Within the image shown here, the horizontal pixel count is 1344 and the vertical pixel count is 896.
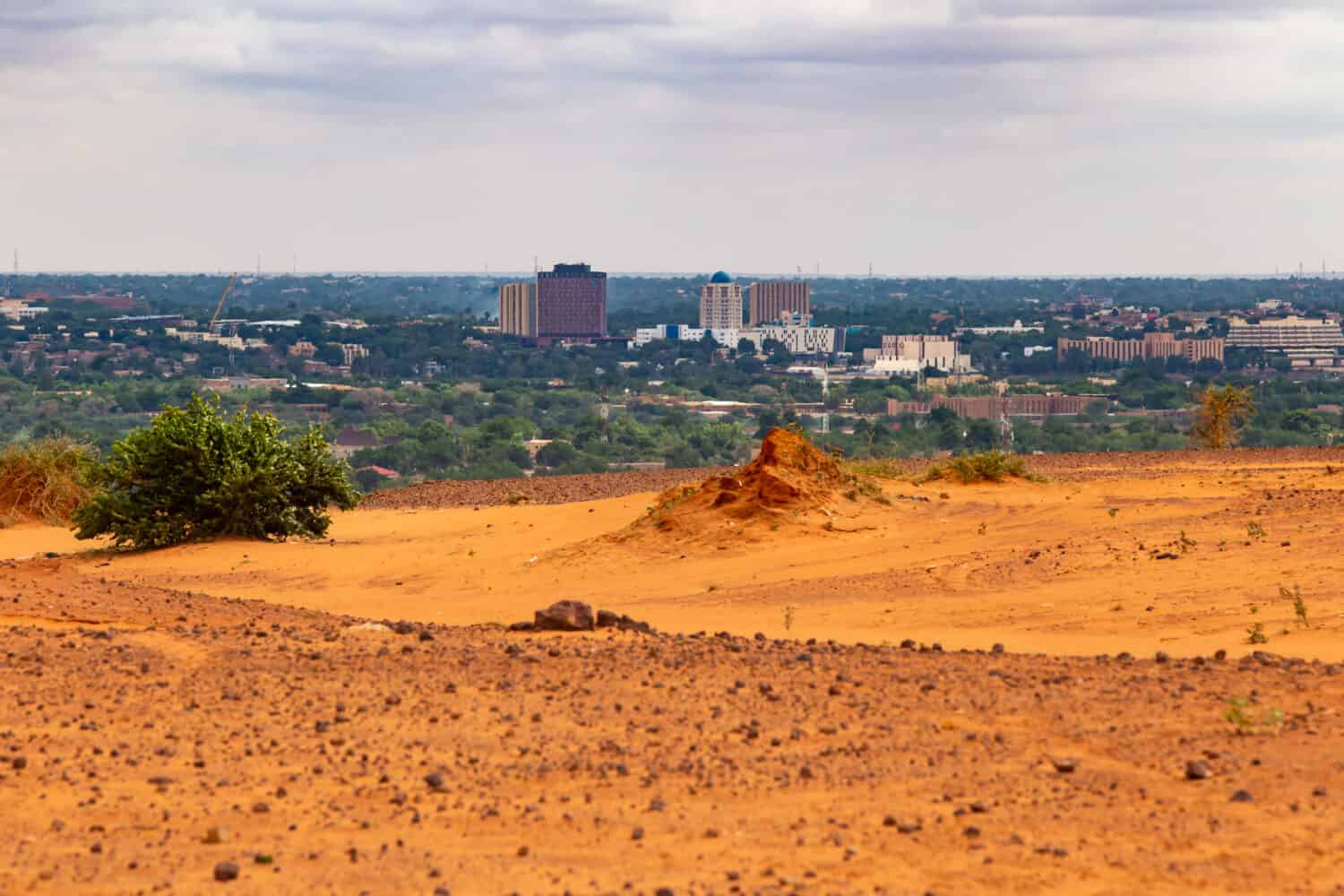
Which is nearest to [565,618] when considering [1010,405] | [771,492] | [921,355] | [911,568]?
[911,568]

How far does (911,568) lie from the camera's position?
53.0 feet

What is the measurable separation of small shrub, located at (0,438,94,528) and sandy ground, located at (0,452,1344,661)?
244 cm

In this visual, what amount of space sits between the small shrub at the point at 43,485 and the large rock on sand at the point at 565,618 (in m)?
14.5

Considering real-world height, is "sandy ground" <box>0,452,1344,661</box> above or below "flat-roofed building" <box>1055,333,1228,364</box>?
above

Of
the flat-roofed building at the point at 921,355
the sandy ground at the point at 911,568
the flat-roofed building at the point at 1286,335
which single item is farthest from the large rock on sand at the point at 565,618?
the flat-roofed building at the point at 1286,335

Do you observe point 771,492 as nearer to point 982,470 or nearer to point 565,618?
point 982,470

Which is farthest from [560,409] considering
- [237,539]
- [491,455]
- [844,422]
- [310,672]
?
[310,672]

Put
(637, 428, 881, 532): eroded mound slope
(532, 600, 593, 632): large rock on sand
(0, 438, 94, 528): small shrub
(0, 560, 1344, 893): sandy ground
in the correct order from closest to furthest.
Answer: (0, 560, 1344, 893): sandy ground
(532, 600, 593, 632): large rock on sand
(637, 428, 881, 532): eroded mound slope
(0, 438, 94, 528): small shrub

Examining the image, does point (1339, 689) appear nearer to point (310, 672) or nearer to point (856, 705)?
point (856, 705)

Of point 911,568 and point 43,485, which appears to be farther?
point 43,485

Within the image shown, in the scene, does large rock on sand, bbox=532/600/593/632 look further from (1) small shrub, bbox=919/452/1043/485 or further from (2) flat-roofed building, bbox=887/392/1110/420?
(2) flat-roofed building, bbox=887/392/1110/420

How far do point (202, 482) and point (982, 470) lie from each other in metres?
9.59

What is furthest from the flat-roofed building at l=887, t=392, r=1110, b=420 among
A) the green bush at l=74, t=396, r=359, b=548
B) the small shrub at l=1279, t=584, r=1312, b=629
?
the small shrub at l=1279, t=584, r=1312, b=629

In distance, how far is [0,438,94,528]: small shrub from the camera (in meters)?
25.1
